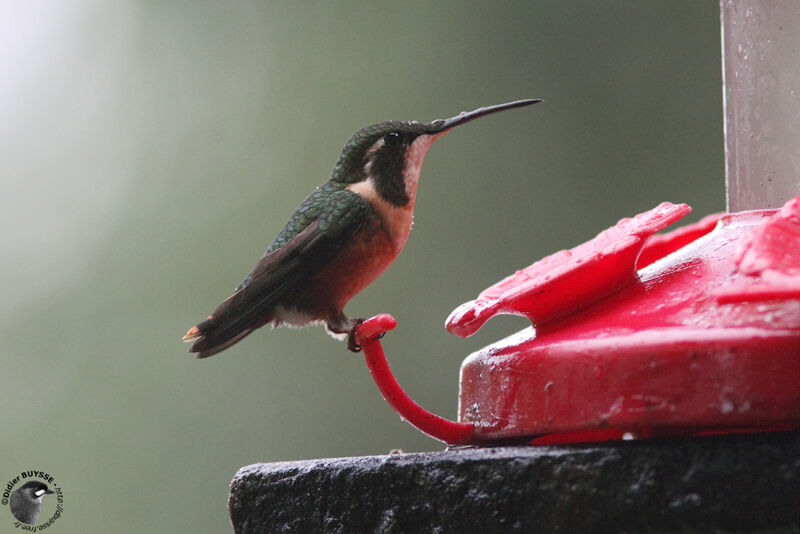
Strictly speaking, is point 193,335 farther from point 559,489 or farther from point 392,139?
point 559,489

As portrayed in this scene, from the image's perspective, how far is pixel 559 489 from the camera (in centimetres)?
101

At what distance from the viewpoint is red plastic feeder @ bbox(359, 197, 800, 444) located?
3.26 ft

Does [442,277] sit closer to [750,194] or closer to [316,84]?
[316,84]

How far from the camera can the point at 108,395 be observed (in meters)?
6.54

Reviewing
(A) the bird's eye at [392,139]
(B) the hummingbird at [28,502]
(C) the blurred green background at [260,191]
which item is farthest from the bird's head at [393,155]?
(C) the blurred green background at [260,191]

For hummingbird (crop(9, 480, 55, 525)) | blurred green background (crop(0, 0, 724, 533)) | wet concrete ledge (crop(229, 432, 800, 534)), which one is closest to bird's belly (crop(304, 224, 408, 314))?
wet concrete ledge (crop(229, 432, 800, 534))

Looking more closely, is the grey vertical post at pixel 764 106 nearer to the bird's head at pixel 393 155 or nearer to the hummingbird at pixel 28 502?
the bird's head at pixel 393 155

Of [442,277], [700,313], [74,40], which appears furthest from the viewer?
[74,40]

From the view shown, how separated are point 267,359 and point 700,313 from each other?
18.7ft

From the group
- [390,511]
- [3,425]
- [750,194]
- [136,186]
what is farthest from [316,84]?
[390,511]

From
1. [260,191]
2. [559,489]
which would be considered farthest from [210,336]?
[260,191]

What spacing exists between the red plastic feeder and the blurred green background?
4.75m

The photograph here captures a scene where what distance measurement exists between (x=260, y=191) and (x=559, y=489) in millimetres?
5611

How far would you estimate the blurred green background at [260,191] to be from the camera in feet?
20.6
